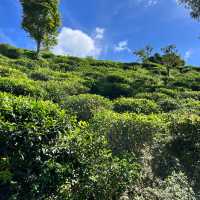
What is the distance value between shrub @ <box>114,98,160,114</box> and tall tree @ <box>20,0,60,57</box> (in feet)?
102

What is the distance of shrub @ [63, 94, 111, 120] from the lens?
2122 cm

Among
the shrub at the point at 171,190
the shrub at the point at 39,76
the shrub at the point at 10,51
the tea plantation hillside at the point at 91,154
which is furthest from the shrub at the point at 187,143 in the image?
the shrub at the point at 10,51

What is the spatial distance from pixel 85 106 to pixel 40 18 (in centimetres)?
3501

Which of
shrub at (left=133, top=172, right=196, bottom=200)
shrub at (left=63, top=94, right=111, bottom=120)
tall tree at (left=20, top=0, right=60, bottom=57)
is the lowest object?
shrub at (left=133, top=172, right=196, bottom=200)

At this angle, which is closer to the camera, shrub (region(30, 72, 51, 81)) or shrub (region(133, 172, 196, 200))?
shrub (region(133, 172, 196, 200))

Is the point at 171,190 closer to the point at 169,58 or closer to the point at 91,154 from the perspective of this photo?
the point at 91,154

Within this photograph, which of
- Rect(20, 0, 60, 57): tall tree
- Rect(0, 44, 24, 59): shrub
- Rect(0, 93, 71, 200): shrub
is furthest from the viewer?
Rect(20, 0, 60, 57): tall tree

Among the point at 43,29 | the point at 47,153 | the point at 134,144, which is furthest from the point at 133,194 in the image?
Answer: the point at 43,29

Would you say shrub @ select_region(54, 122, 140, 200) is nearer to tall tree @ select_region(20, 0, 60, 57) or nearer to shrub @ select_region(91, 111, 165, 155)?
shrub @ select_region(91, 111, 165, 155)

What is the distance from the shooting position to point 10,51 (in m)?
53.7

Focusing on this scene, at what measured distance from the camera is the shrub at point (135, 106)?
23.3 m

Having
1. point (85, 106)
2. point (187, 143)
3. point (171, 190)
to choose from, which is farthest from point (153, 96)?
point (171, 190)

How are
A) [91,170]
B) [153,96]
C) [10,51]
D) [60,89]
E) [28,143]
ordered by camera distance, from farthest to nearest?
1. [10,51]
2. [153,96]
3. [60,89]
4. [91,170]
5. [28,143]

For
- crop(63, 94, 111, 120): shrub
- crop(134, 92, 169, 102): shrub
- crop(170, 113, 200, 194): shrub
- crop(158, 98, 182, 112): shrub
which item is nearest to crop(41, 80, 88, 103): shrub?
crop(63, 94, 111, 120): shrub
